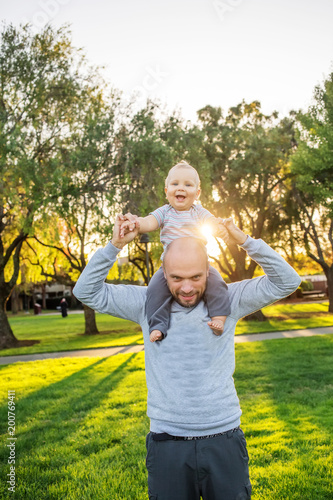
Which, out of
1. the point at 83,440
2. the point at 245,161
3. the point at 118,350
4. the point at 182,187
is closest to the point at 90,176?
the point at 118,350

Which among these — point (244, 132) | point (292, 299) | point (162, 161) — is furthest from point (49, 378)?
point (292, 299)

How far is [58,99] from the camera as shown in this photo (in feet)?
52.6

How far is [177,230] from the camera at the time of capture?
2914mm

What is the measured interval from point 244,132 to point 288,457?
1739cm

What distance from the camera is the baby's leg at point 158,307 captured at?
2.10 metres

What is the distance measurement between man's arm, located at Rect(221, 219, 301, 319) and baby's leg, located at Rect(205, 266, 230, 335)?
0.11m

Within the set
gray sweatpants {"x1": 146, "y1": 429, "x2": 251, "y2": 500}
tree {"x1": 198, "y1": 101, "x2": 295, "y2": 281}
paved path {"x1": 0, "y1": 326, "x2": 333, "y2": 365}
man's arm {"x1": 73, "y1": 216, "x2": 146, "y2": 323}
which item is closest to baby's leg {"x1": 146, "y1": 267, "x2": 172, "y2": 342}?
man's arm {"x1": 73, "y1": 216, "x2": 146, "y2": 323}

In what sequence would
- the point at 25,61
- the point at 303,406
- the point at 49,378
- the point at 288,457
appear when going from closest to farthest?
the point at 288,457 < the point at 303,406 < the point at 49,378 < the point at 25,61

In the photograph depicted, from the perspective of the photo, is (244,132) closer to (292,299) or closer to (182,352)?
(182,352)

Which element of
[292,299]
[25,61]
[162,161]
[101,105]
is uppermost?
[25,61]

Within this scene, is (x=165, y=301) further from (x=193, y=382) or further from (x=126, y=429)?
(x=126, y=429)

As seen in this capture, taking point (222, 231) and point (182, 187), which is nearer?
point (222, 231)

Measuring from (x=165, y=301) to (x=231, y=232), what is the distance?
0.49 m

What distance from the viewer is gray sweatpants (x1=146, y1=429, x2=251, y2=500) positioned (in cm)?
201
